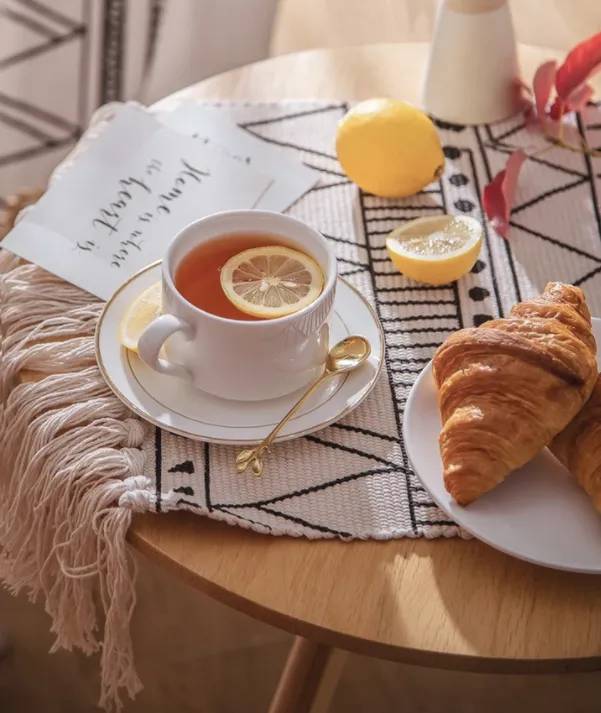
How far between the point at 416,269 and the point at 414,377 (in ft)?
0.38

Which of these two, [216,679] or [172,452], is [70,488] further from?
[216,679]

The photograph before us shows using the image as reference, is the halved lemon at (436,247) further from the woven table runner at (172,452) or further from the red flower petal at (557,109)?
the red flower petal at (557,109)

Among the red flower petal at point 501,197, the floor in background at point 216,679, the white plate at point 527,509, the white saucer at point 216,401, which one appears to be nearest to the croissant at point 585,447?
the white plate at point 527,509

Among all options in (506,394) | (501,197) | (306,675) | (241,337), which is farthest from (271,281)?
(306,675)

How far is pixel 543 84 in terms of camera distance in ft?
3.18

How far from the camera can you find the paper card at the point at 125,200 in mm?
816

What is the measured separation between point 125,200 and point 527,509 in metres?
0.50

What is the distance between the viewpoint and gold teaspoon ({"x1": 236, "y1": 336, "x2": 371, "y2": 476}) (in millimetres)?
649

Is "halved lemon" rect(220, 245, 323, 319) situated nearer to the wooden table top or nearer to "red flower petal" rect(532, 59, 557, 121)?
the wooden table top

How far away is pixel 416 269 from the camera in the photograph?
0.79 m

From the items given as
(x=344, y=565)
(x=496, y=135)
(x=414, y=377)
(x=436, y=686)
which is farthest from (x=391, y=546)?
(x=436, y=686)

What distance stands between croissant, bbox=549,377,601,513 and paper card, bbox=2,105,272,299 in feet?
1.33

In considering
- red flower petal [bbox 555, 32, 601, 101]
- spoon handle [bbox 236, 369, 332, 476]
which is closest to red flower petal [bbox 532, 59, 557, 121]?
red flower petal [bbox 555, 32, 601, 101]

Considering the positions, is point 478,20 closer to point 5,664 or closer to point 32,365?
point 32,365
